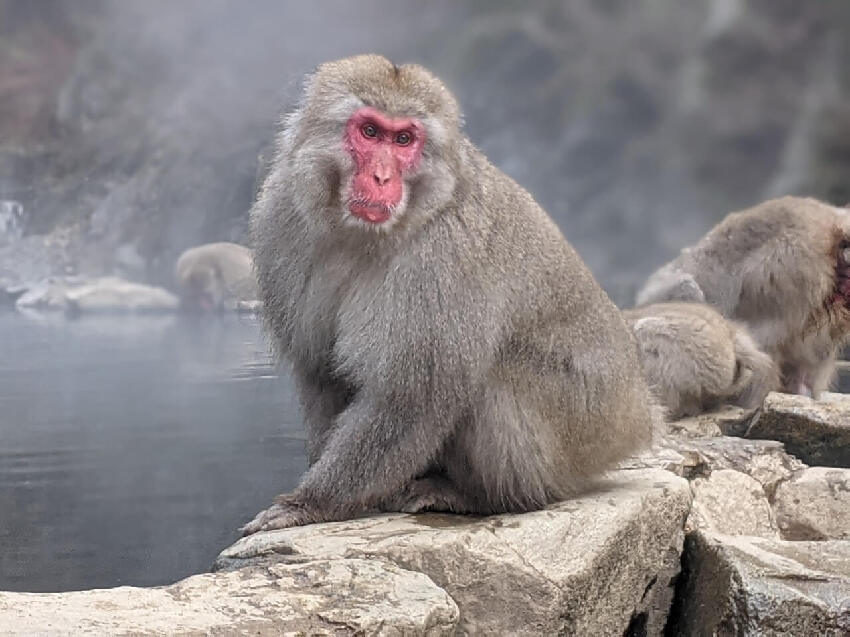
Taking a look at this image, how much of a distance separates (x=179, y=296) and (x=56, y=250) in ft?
2.94

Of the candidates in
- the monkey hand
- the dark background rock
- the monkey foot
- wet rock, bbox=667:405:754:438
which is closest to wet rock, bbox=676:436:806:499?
wet rock, bbox=667:405:754:438

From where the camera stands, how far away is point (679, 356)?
5348mm

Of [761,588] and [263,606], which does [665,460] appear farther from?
[263,606]

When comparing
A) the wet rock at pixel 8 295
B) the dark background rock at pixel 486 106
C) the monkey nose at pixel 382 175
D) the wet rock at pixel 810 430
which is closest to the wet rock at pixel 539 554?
the monkey nose at pixel 382 175

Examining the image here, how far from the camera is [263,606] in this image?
2.09 metres

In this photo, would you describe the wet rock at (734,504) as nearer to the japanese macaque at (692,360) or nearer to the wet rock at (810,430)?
the wet rock at (810,430)

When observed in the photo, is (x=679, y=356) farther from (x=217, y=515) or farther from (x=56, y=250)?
(x=56, y=250)

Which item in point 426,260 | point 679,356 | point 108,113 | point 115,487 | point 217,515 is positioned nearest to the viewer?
point 426,260

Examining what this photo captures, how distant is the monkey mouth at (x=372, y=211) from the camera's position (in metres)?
2.61

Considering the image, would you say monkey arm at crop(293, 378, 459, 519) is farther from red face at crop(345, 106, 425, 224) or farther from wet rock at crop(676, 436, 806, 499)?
wet rock at crop(676, 436, 806, 499)

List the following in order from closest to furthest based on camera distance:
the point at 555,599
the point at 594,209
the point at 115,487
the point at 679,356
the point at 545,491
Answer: the point at 555,599 < the point at 545,491 < the point at 115,487 < the point at 679,356 < the point at 594,209

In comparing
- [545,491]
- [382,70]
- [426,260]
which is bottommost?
[545,491]

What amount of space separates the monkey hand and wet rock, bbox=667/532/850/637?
111cm

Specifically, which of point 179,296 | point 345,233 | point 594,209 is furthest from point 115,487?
point 594,209
